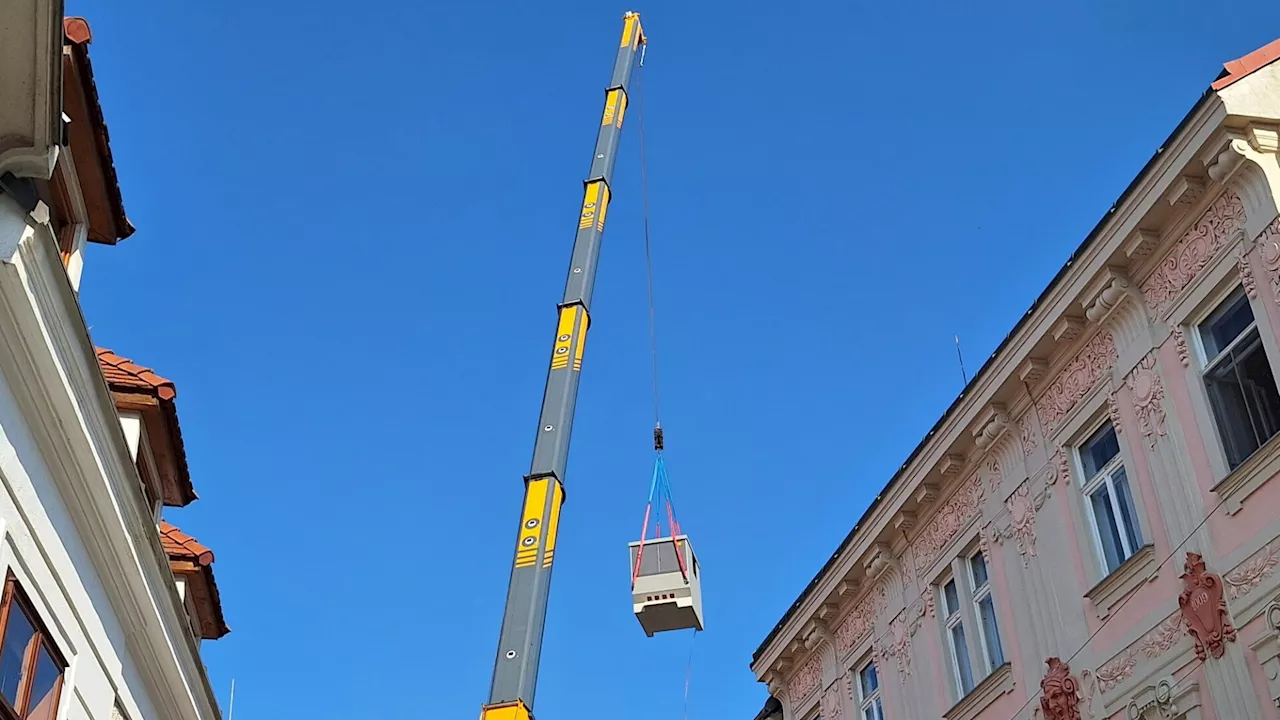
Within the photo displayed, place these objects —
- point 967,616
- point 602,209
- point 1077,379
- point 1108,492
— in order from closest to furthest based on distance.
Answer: point 1108,492
point 1077,379
point 967,616
point 602,209

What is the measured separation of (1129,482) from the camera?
15.1 meters

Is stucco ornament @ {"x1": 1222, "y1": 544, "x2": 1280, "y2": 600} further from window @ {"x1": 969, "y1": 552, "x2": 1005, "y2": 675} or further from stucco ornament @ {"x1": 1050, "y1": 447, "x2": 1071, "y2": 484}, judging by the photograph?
window @ {"x1": 969, "y1": 552, "x2": 1005, "y2": 675}

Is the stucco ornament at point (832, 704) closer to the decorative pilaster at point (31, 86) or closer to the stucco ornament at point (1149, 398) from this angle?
the stucco ornament at point (1149, 398)

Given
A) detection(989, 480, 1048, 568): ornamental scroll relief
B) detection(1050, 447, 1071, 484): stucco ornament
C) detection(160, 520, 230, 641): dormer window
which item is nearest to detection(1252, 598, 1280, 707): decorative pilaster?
detection(1050, 447, 1071, 484): stucco ornament

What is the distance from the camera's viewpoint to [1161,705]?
13.9 meters

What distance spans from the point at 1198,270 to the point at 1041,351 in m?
2.64

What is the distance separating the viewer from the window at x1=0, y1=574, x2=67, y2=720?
35.7ft

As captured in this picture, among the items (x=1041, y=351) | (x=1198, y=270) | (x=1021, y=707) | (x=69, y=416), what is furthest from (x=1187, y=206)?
(x=69, y=416)

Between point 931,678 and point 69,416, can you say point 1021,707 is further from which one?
point 69,416

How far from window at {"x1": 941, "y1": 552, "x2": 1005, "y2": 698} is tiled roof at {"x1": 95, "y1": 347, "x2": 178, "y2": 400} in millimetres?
10597

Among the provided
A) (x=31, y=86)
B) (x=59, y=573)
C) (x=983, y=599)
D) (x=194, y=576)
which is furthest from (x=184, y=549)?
(x=983, y=599)

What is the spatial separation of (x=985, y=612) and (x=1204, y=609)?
4796mm

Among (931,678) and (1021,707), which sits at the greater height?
(931,678)

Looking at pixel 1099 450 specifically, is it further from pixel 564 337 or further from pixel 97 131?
pixel 97 131
